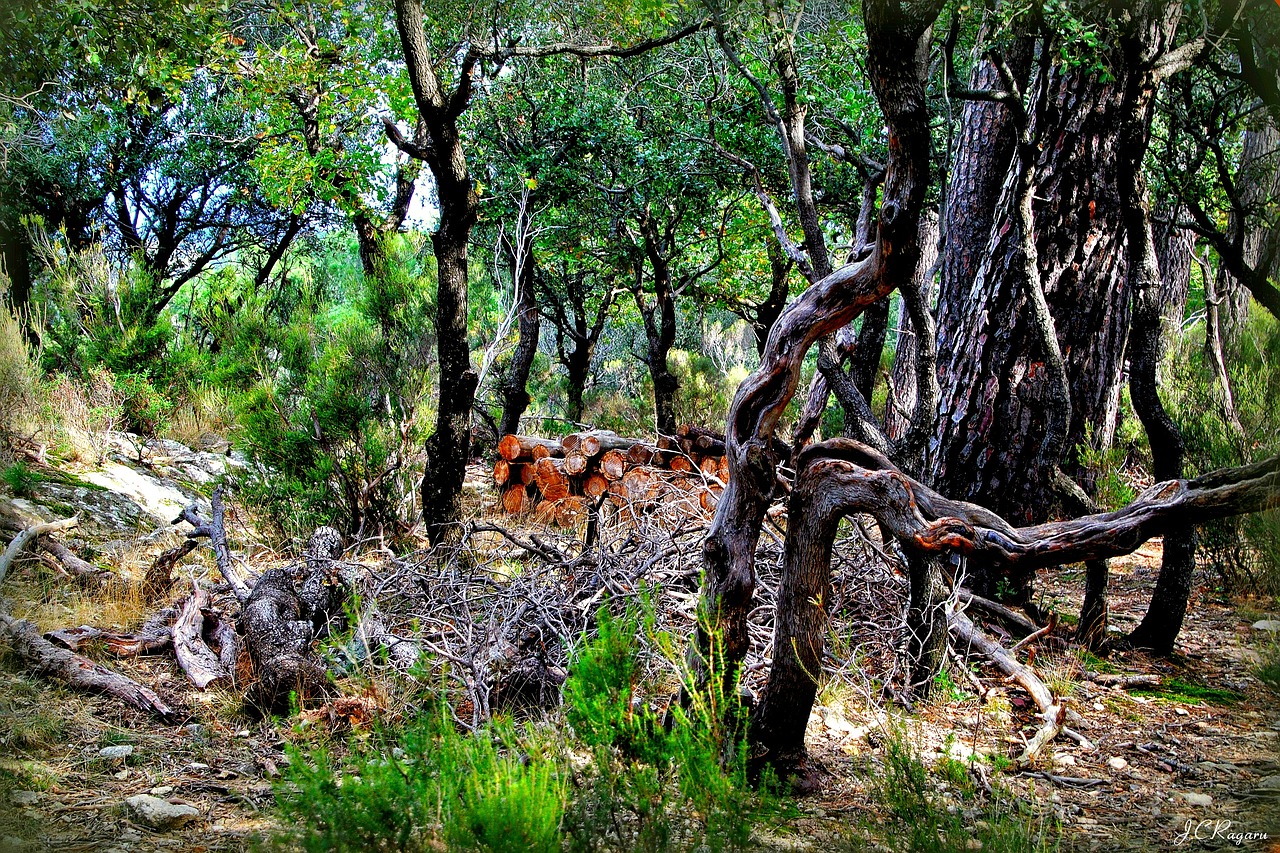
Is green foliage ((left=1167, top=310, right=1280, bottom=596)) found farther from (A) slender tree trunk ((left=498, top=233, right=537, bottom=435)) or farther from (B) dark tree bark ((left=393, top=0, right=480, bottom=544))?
(A) slender tree trunk ((left=498, top=233, right=537, bottom=435))

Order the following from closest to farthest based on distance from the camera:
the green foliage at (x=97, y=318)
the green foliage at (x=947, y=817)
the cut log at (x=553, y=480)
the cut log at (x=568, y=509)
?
the green foliage at (x=947, y=817) → the cut log at (x=568, y=509) → the cut log at (x=553, y=480) → the green foliage at (x=97, y=318)

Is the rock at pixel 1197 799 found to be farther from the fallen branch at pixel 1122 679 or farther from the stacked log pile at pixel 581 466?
the stacked log pile at pixel 581 466

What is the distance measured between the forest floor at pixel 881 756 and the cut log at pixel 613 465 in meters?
4.50

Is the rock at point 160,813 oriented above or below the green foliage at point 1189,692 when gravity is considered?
below

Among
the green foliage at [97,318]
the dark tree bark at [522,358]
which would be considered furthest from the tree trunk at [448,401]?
the green foliage at [97,318]

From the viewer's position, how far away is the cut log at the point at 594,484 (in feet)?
25.8

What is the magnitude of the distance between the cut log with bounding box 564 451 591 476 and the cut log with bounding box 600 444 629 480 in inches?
6.6

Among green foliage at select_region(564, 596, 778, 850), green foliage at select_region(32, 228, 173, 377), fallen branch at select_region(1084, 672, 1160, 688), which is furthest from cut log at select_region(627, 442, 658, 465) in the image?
green foliage at select_region(32, 228, 173, 377)

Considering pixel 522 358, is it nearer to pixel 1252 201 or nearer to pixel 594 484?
pixel 594 484

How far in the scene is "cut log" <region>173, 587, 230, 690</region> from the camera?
378 centimetres

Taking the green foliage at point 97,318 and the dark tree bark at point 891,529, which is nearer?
the dark tree bark at point 891,529

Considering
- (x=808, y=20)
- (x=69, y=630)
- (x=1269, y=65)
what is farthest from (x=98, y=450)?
(x=1269, y=65)

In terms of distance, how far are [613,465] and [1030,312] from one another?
4.74 m

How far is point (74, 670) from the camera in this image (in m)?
3.57
